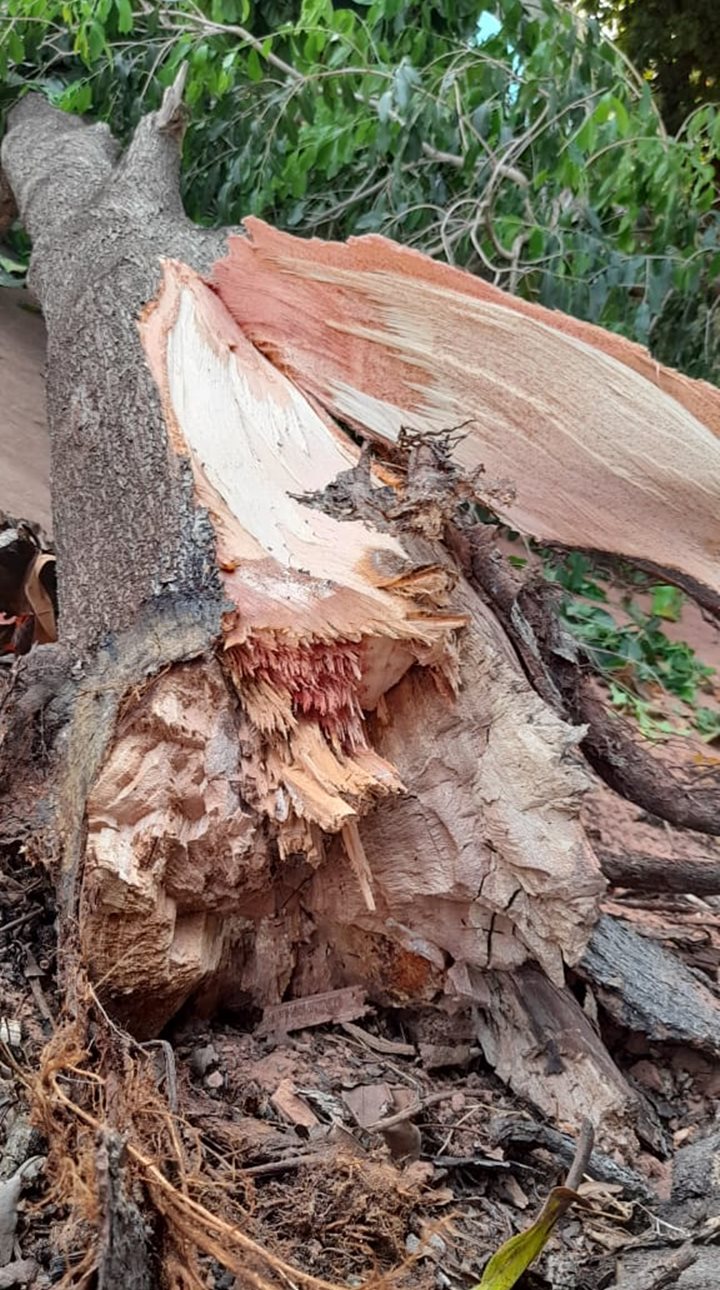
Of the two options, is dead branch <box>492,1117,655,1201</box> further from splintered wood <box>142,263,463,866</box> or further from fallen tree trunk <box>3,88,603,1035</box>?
splintered wood <box>142,263,463,866</box>

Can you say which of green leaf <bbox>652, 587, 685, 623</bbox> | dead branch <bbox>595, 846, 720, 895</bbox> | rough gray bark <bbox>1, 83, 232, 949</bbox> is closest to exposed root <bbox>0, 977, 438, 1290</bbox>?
rough gray bark <bbox>1, 83, 232, 949</bbox>

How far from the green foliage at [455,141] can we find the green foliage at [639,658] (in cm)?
92

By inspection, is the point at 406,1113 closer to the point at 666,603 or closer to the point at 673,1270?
the point at 673,1270

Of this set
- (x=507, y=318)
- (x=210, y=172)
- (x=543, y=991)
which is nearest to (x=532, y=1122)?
(x=543, y=991)

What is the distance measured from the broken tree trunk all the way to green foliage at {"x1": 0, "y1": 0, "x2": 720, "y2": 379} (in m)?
1.74

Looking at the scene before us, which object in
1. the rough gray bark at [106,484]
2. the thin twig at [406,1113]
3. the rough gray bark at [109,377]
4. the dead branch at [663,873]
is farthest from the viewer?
the dead branch at [663,873]

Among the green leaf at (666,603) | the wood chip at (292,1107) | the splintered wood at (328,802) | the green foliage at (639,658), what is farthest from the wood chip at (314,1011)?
the green leaf at (666,603)

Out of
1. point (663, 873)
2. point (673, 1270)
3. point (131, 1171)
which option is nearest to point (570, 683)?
point (663, 873)

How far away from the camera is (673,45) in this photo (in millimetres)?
7152

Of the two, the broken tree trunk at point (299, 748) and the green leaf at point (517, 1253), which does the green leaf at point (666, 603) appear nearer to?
the broken tree trunk at point (299, 748)

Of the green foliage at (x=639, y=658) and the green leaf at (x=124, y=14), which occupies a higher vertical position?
the green leaf at (x=124, y=14)

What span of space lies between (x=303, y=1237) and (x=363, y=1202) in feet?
0.24

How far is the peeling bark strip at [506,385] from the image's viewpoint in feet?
6.40

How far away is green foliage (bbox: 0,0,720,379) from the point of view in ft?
11.0
